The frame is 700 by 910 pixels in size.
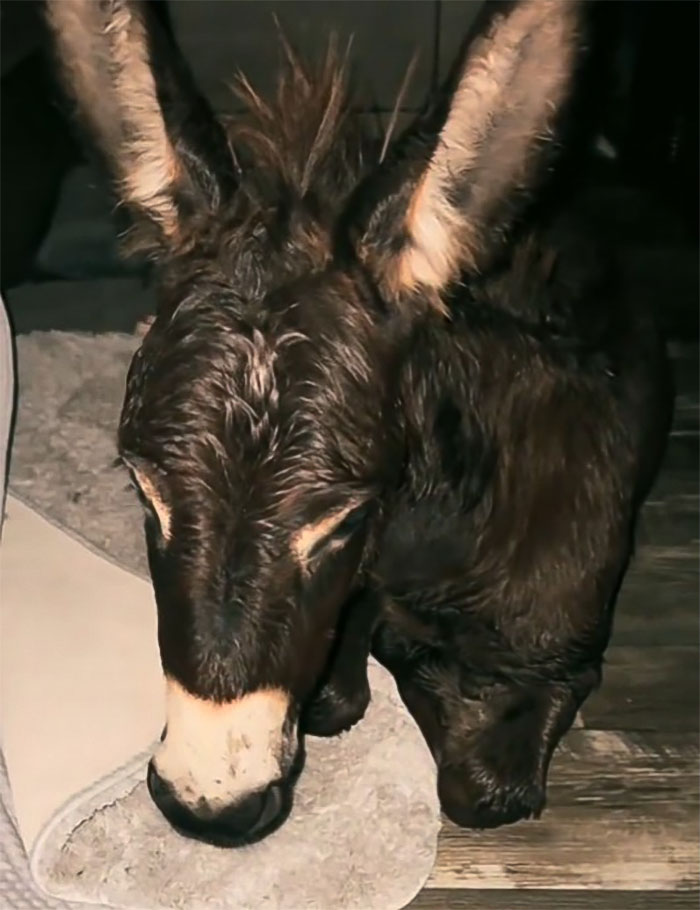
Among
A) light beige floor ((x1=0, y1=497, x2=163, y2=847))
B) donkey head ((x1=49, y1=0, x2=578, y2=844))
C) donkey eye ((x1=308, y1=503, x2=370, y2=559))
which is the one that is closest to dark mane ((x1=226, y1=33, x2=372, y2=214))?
donkey head ((x1=49, y1=0, x2=578, y2=844))

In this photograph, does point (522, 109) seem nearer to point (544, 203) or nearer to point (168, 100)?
point (168, 100)

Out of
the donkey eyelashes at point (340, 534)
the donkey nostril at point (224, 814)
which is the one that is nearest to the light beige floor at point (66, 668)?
the donkey nostril at point (224, 814)

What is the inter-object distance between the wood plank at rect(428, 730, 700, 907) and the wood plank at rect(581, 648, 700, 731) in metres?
0.03

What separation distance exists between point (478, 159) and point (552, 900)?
754mm

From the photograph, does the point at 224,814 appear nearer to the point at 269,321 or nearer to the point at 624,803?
the point at 269,321

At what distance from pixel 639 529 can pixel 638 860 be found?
1.66ft

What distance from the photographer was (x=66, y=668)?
145cm

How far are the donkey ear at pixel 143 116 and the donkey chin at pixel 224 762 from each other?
373mm

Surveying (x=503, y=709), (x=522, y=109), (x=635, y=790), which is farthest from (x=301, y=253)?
(x=635, y=790)

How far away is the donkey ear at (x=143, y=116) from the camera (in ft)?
3.23

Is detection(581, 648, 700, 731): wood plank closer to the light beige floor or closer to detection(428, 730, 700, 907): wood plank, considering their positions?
detection(428, 730, 700, 907): wood plank

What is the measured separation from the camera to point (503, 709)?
139cm

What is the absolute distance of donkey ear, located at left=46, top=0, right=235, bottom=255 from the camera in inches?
38.8

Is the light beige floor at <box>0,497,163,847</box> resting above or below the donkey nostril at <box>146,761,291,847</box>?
below
